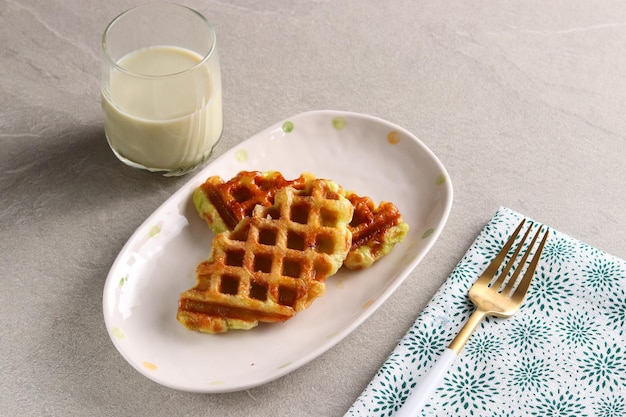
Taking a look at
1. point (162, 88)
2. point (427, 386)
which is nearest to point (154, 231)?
point (162, 88)

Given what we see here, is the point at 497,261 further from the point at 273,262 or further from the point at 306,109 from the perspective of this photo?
the point at 306,109

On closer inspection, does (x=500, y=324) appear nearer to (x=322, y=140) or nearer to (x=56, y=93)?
(x=322, y=140)

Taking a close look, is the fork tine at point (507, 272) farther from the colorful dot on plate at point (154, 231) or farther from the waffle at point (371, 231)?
the colorful dot on plate at point (154, 231)

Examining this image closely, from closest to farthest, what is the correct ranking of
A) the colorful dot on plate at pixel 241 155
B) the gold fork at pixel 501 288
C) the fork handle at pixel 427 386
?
the fork handle at pixel 427 386, the gold fork at pixel 501 288, the colorful dot on plate at pixel 241 155

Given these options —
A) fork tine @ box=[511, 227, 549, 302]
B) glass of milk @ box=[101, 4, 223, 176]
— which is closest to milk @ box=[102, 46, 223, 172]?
glass of milk @ box=[101, 4, 223, 176]

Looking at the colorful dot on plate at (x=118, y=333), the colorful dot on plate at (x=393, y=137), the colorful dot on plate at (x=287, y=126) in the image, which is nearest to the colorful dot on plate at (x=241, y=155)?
the colorful dot on plate at (x=287, y=126)
